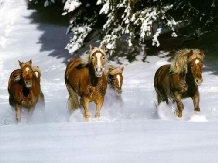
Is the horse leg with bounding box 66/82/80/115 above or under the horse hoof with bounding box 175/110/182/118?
under

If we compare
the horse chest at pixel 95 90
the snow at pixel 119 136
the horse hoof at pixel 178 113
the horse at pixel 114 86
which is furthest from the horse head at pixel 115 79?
the horse hoof at pixel 178 113

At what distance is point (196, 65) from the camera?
11.7 m

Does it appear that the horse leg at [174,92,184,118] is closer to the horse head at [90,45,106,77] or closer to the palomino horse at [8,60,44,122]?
the horse head at [90,45,106,77]

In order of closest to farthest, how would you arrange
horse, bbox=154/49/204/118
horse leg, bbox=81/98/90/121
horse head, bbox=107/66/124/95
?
horse, bbox=154/49/204/118 < horse leg, bbox=81/98/90/121 < horse head, bbox=107/66/124/95

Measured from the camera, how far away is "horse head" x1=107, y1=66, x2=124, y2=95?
47.0ft

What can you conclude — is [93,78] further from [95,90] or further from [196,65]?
[196,65]

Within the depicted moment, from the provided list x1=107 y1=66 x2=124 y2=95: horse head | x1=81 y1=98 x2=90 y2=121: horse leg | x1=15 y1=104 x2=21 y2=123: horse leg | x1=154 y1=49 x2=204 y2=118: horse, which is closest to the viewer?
x1=154 y1=49 x2=204 y2=118: horse

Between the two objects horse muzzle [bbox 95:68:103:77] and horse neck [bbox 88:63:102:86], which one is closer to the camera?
horse muzzle [bbox 95:68:103:77]

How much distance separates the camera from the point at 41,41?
32.2 meters

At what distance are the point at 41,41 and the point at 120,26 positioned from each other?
10055 mm

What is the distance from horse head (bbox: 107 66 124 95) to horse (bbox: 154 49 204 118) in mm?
1531

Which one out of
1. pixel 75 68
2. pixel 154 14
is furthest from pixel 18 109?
pixel 154 14

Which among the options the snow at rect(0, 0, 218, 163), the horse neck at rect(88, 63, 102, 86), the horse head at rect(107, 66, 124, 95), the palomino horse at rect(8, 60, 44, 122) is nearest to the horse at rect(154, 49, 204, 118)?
the snow at rect(0, 0, 218, 163)

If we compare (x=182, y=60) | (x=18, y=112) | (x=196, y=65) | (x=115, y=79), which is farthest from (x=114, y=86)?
(x=196, y=65)
